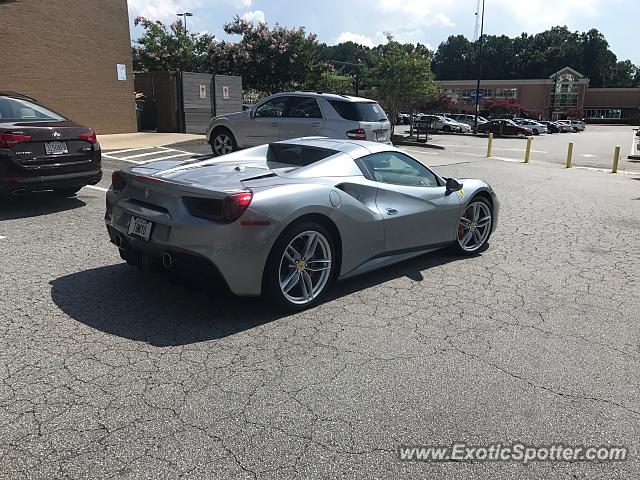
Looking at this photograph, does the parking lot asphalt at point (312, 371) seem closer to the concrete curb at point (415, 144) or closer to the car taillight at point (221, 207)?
the car taillight at point (221, 207)

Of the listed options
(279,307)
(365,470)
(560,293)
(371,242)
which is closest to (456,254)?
(560,293)

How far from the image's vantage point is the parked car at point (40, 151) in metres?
6.45

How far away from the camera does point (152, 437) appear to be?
261 cm

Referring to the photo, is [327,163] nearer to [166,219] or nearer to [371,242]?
[371,242]

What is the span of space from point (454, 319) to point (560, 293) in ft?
4.43

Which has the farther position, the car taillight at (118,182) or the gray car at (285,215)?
the car taillight at (118,182)

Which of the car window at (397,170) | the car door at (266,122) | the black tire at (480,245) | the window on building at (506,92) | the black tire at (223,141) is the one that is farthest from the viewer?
the window on building at (506,92)

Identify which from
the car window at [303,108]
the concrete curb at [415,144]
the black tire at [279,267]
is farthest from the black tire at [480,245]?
the concrete curb at [415,144]

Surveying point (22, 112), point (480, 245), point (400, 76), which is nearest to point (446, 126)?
point (400, 76)

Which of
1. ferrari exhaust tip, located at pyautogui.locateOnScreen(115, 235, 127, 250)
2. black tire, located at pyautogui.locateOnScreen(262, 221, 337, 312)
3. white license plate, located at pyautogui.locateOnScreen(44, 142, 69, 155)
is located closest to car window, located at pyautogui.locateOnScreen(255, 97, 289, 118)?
white license plate, located at pyautogui.locateOnScreen(44, 142, 69, 155)

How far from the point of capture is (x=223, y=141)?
12.6 metres

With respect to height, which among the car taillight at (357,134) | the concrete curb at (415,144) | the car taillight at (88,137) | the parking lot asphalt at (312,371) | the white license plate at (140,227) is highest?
the car taillight at (88,137)

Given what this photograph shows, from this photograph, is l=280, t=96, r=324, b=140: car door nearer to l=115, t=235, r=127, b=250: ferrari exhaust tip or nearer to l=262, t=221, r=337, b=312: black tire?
l=115, t=235, r=127, b=250: ferrari exhaust tip

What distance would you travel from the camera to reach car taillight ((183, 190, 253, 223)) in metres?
3.71
